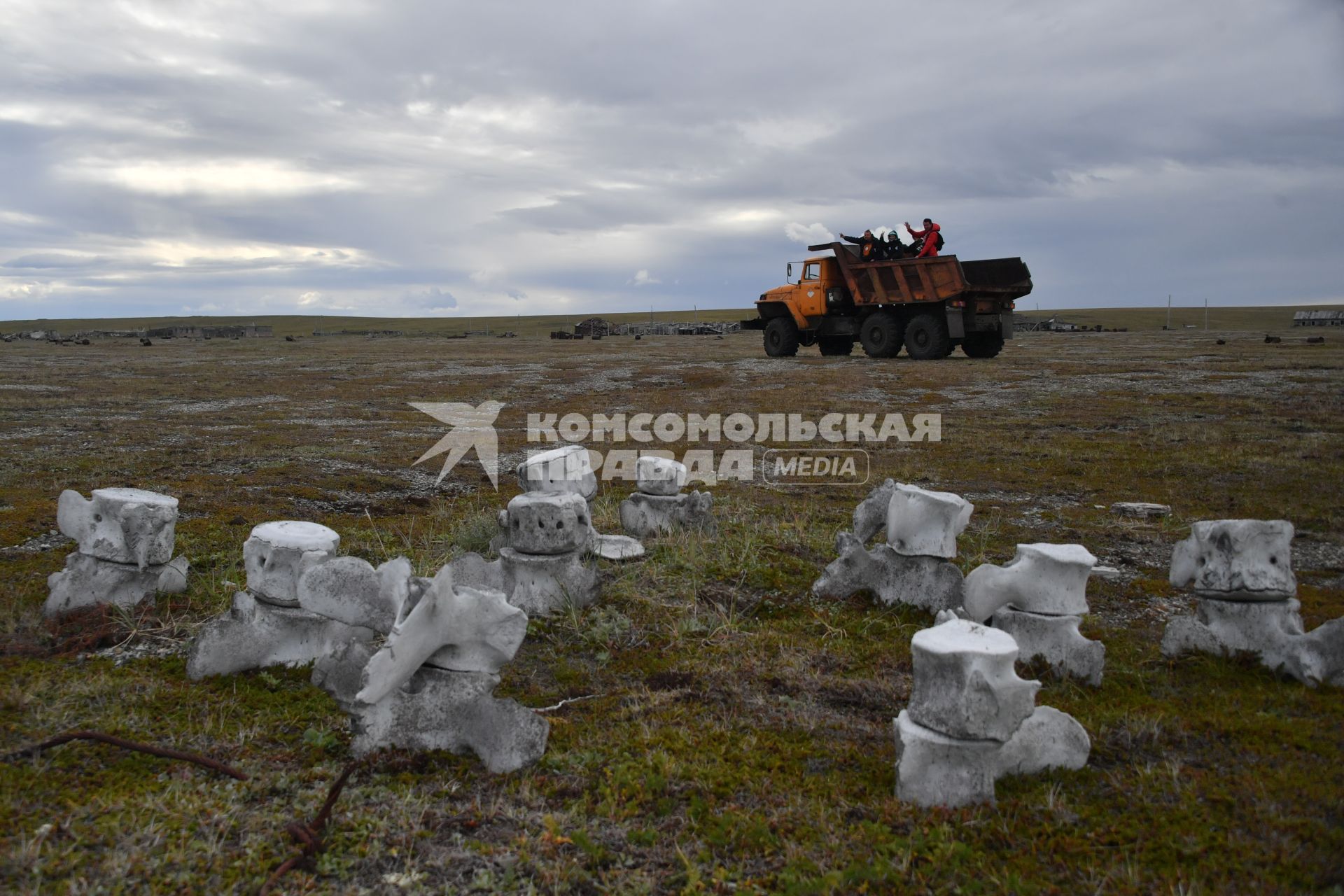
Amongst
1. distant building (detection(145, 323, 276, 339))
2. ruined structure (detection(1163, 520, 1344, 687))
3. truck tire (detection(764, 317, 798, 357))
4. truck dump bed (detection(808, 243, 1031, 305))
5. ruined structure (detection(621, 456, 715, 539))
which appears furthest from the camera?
distant building (detection(145, 323, 276, 339))

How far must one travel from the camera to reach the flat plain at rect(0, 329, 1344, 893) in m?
2.50

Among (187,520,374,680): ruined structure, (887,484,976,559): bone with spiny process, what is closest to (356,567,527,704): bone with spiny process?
(187,520,374,680): ruined structure

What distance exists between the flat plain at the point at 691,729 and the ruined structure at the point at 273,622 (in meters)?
0.13

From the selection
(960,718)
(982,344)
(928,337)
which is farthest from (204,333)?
(960,718)

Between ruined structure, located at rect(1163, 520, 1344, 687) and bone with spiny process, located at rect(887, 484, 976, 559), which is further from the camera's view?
bone with spiny process, located at rect(887, 484, 976, 559)

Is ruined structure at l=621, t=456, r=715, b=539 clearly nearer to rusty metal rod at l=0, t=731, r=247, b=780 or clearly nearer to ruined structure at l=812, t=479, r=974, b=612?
ruined structure at l=812, t=479, r=974, b=612

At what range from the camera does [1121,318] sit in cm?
7150

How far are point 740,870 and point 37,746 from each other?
7.85 feet

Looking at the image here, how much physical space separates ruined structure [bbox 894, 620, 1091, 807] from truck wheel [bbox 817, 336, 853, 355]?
72.6 feet

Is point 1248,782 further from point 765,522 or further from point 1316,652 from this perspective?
point 765,522

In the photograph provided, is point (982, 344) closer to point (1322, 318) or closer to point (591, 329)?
point (591, 329)

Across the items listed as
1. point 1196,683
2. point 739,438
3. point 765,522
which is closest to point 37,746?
point 1196,683

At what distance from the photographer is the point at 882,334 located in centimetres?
2225

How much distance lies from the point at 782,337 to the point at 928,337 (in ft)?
14.5
